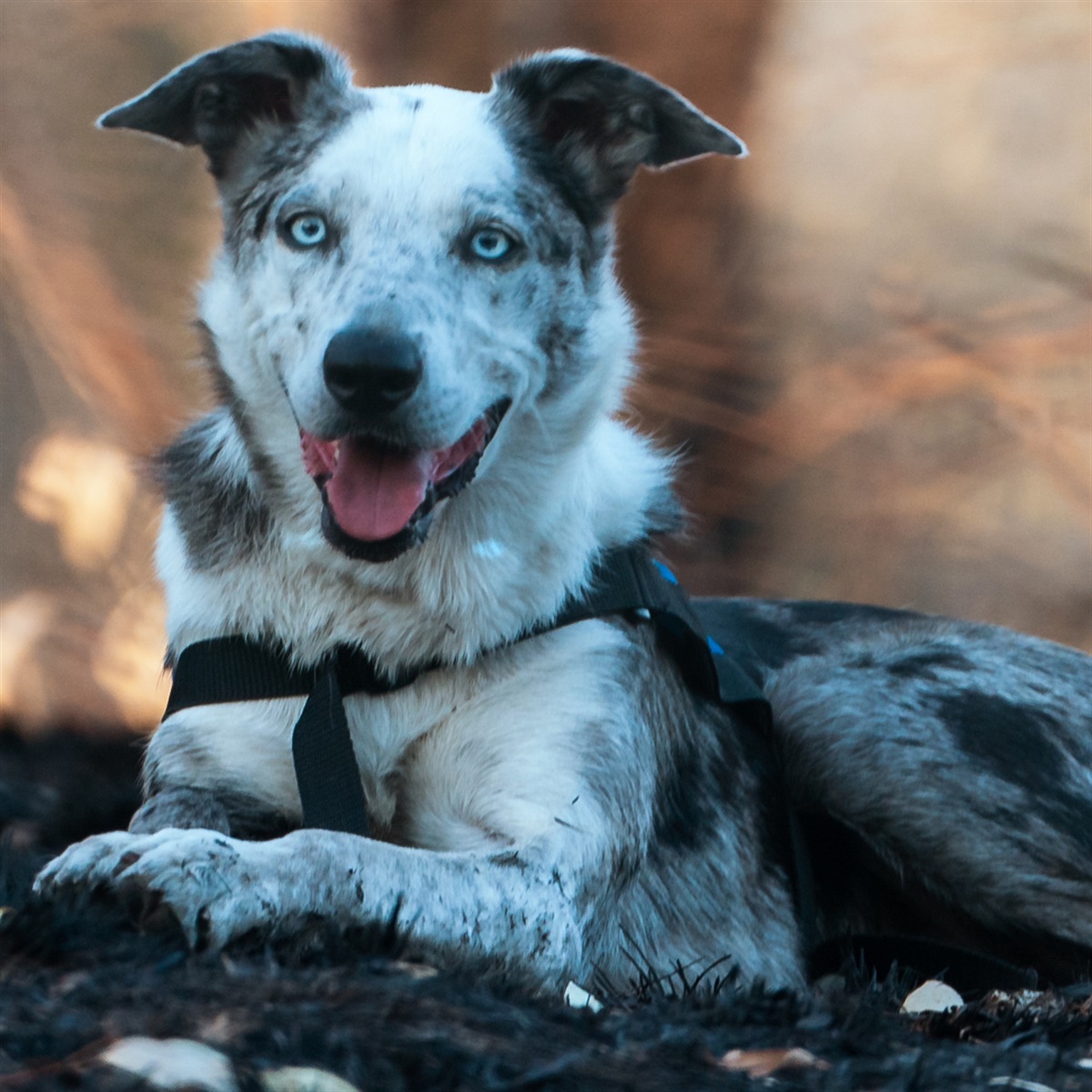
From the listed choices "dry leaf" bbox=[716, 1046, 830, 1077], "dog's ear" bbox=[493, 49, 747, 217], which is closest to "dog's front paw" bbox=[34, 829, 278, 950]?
"dry leaf" bbox=[716, 1046, 830, 1077]

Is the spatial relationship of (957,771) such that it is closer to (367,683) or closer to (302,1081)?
(367,683)

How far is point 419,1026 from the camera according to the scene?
179 centimetres

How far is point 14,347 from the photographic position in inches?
238

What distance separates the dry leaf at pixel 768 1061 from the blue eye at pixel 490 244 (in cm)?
155

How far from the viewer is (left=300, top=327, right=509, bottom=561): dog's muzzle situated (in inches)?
99.1

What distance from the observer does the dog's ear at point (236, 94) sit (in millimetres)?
3023

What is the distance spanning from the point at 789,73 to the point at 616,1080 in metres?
5.26

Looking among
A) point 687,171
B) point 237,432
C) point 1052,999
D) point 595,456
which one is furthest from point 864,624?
point 687,171

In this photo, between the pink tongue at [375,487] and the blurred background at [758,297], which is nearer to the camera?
the pink tongue at [375,487]

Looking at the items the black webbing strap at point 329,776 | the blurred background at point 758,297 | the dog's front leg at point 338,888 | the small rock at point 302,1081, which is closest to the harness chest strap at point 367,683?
the black webbing strap at point 329,776

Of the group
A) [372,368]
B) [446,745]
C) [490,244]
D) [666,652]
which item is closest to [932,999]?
[666,652]

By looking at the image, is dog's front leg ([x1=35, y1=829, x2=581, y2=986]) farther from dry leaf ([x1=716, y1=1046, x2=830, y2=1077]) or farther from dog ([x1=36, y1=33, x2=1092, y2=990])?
dry leaf ([x1=716, y1=1046, x2=830, y2=1077])

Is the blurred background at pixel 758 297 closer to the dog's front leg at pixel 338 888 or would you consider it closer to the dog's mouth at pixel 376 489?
the dog's mouth at pixel 376 489

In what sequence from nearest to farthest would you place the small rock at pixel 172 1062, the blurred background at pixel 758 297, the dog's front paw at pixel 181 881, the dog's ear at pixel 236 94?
the small rock at pixel 172 1062, the dog's front paw at pixel 181 881, the dog's ear at pixel 236 94, the blurred background at pixel 758 297
